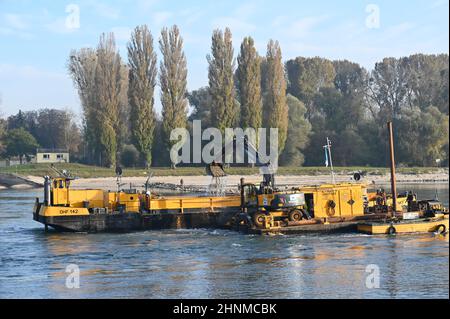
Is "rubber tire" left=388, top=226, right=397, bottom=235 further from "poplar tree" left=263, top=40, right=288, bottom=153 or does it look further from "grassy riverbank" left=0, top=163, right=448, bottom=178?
"poplar tree" left=263, top=40, right=288, bottom=153

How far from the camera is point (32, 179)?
276ft

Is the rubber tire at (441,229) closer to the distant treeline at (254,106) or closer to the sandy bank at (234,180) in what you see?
the sandy bank at (234,180)

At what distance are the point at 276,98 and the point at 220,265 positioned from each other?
58.4m

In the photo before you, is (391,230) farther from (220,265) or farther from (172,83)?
(172,83)

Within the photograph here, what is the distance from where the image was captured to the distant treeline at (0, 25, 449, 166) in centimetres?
8362

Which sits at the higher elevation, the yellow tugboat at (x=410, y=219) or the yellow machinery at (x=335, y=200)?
the yellow machinery at (x=335, y=200)

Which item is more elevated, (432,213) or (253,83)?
(253,83)

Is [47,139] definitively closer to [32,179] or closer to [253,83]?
[32,179]

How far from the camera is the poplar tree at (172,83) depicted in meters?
82.6

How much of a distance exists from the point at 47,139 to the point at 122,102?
37605mm

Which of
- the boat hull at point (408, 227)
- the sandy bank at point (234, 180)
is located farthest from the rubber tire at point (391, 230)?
the sandy bank at point (234, 180)

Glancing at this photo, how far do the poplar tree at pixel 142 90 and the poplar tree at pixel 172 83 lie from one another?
1270 millimetres
